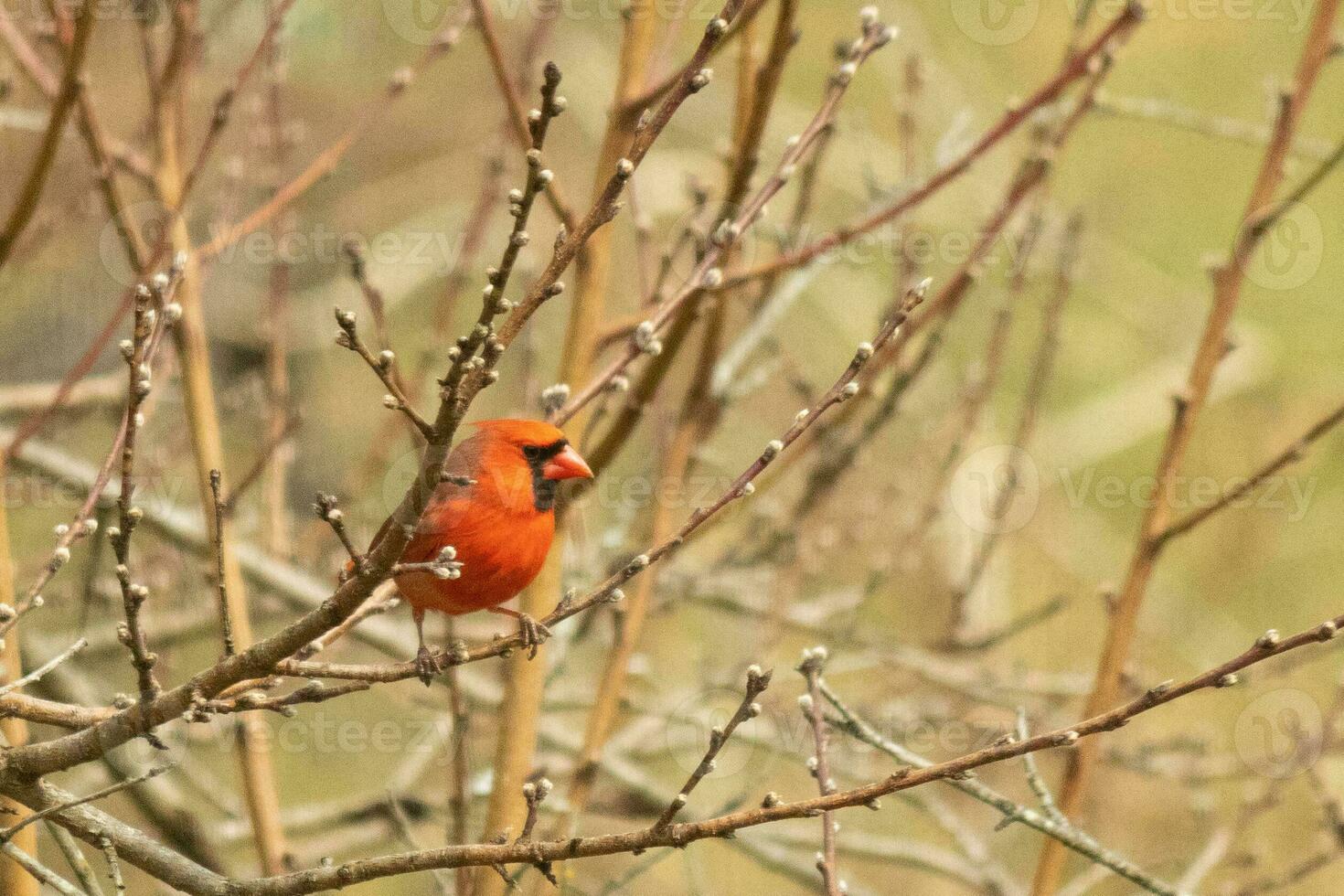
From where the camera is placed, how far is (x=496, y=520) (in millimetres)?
2180

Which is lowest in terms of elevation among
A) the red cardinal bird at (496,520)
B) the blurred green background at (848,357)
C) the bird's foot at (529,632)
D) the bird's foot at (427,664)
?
the bird's foot at (427,664)

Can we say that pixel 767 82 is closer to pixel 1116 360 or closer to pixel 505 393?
pixel 505 393

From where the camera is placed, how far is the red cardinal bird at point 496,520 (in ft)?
7.13

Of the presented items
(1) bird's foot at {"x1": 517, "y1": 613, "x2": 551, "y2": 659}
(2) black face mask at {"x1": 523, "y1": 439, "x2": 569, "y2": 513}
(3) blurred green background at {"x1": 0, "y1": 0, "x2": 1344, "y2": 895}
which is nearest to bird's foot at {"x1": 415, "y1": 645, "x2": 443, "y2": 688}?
(1) bird's foot at {"x1": 517, "y1": 613, "x2": 551, "y2": 659}

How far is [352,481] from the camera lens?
4.05 metres

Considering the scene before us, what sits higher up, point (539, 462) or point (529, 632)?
point (539, 462)

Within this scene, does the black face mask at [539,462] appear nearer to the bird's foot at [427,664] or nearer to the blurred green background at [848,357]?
the bird's foot at [427,664]

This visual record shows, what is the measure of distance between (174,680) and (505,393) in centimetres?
188

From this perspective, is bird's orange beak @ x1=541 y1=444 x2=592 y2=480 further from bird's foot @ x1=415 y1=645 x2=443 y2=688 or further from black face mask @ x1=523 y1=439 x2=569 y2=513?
bird's foot @ x1=415 y1=645 x2=443 y2=688

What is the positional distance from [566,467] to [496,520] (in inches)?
7.5

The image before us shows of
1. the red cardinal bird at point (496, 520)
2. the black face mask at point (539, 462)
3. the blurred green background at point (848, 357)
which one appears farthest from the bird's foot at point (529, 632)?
the blurred green background at point (848, 357)

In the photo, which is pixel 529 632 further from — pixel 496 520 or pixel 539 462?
pixel 539 462

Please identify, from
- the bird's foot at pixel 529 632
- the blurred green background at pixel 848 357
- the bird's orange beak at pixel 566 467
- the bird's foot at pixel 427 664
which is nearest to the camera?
the bird's foot at pixel 427 664

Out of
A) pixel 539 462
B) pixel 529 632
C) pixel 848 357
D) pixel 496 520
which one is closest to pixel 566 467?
pixel 539 462
